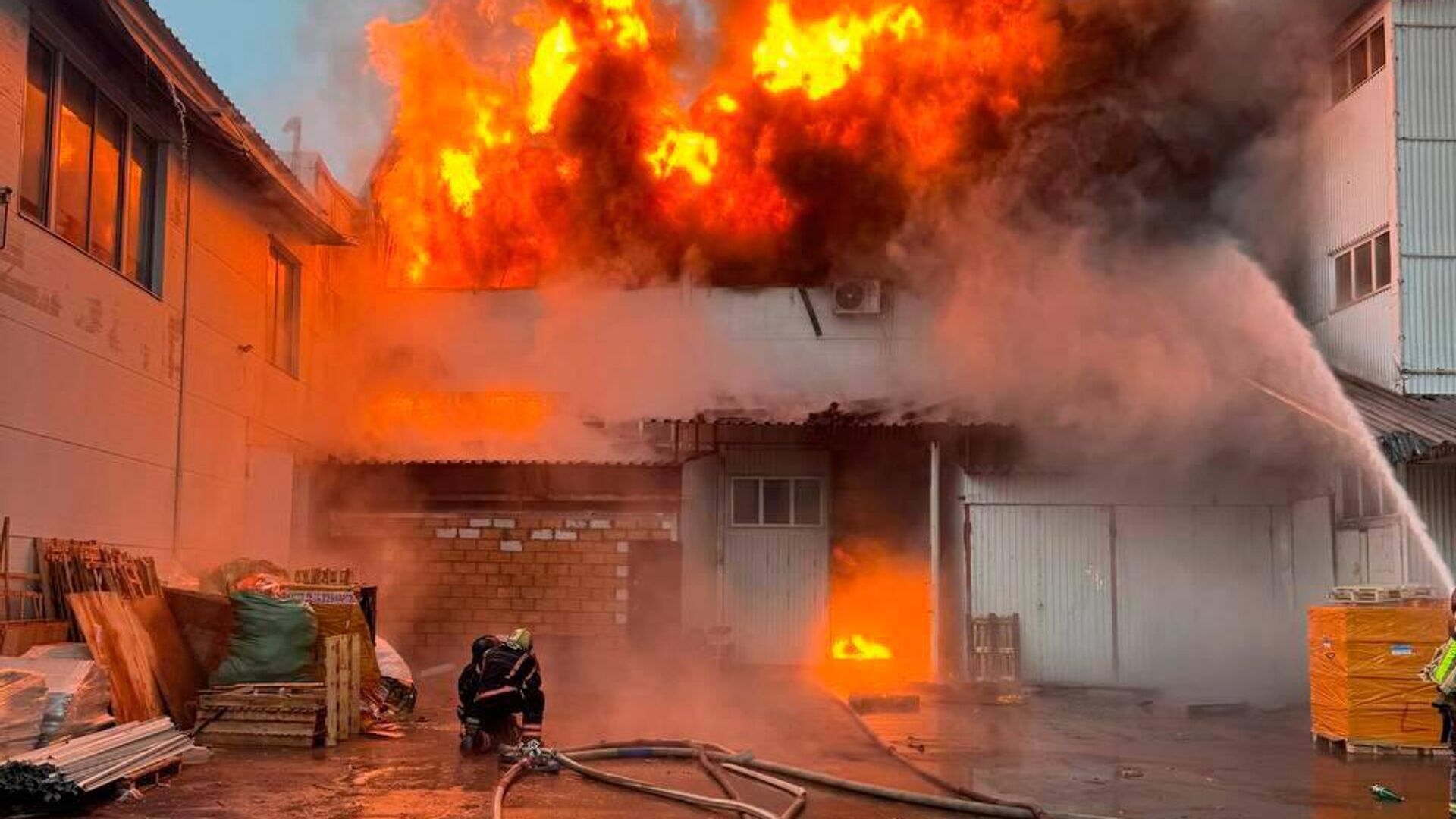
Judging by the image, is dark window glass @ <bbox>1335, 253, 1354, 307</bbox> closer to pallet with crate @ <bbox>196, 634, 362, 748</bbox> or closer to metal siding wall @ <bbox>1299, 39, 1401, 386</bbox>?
metal siding wall @ <bbox>1299, 39, 1401, 386</bbox>

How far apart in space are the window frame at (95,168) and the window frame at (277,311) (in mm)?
3284

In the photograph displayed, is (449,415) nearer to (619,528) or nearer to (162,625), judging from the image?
(619,528)

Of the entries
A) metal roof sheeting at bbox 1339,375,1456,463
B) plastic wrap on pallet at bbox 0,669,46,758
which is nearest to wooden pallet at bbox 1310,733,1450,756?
metal roof sheeting at bbox 1339,375,1456,463

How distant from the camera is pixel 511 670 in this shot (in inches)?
406

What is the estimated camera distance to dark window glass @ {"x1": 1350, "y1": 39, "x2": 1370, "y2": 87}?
51.2 ft

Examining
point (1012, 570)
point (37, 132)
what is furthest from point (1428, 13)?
point (37, 132)

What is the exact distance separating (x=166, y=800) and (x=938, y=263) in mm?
13745

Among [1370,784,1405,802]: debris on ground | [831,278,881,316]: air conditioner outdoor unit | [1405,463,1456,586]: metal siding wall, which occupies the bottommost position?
[1370,784,1405,802]: debris on ground

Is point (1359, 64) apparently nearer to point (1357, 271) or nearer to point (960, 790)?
point (1357, 271)

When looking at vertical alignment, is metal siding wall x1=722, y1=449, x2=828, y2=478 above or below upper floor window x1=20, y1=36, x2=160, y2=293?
below

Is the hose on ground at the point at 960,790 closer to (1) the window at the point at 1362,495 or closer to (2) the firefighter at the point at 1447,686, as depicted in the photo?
(2) the firefighter at the point at 1447,686

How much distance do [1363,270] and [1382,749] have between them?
7300 millimetres

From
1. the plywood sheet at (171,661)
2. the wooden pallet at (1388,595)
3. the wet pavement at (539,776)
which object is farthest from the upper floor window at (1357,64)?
the plywood sheet at (171,661)

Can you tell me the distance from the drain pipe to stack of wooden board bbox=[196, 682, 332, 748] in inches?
343
